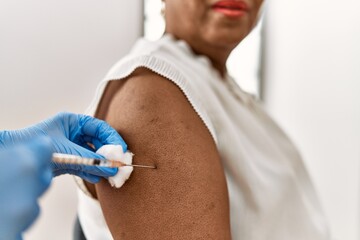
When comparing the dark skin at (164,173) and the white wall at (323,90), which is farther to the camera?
the white wall at (323,90)

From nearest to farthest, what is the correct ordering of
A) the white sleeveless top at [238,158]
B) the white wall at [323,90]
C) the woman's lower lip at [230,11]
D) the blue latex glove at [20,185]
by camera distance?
the blue latex glove at [20,185]
the white sleeveless top at [238,158]
the woman's lower lip at [230,11]
the white wall at [323,90]

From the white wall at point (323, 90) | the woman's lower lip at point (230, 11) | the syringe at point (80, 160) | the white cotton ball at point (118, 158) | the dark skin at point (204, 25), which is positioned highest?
the woman's lower lip at point (230, 11)

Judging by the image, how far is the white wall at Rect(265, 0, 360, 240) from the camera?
1.47 meters

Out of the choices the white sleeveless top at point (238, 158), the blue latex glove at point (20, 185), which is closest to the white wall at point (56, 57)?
the white sleeveless top at point (238, 158)

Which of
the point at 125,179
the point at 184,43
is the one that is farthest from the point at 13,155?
the point at 184,43

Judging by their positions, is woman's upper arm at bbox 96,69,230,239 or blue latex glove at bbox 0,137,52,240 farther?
woman's upper arm at bbox 96,69,230,239

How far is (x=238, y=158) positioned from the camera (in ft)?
2.89

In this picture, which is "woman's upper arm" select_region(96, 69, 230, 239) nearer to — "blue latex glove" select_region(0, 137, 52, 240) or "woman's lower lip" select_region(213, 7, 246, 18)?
"blue latex glove" select_region(0, 137, 52, 240)

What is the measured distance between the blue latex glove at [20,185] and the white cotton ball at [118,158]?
0.13m

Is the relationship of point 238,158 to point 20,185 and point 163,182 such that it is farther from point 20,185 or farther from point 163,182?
point 20,185

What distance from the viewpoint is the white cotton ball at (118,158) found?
646mm

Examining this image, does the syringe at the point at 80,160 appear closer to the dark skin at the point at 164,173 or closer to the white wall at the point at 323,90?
the dark skin at the point at 164,173

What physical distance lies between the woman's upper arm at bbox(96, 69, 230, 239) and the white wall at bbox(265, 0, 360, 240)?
3.08 feet

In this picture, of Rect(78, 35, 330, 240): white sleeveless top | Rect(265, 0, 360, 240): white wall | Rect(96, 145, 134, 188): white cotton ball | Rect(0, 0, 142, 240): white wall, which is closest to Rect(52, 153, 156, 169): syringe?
Rect(96, 145, 134, 188): white cotton ball
